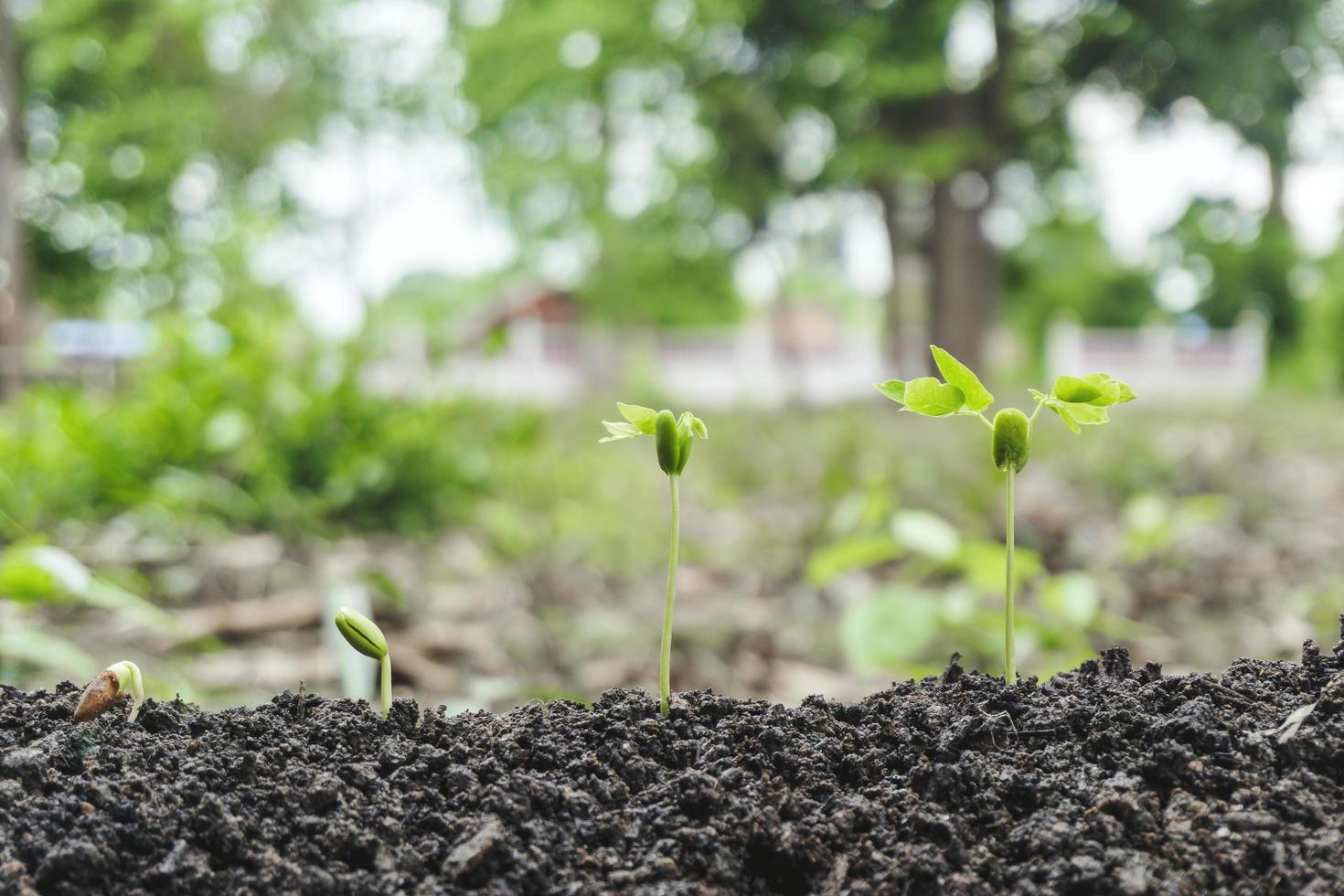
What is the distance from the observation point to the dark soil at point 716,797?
585 mm

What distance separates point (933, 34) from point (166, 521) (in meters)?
8.50

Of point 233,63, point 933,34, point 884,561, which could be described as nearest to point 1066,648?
point 884,561

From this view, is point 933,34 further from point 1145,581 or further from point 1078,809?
point 1078,809

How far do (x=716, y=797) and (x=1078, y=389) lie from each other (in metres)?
0.34

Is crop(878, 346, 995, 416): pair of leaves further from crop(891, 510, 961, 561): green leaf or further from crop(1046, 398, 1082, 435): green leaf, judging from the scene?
crop(891, 510, 961, 561): green leaf

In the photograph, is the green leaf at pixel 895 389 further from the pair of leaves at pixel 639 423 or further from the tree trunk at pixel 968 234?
the tree trunk at pixel 968 234

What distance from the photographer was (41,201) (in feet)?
56.2

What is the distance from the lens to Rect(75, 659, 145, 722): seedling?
76 centimetres

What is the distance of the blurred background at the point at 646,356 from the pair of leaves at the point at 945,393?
31.8 inches

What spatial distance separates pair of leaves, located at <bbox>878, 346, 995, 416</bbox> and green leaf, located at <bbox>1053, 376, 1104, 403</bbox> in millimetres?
44

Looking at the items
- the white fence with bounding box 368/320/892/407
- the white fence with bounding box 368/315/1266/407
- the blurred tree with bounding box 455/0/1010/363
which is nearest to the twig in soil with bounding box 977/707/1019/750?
the blurred tree with bounding box 455/0/1010/363

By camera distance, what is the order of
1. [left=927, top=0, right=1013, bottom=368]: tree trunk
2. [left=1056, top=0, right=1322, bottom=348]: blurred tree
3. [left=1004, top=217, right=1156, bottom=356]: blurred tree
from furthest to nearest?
1. [left=1004, top=217, right=1156, bottom=356]: blurred tree
2. [left=927, top=0, right=1013, bottom=368]: tree trunk
3. [left=1056, top=0, right=1322, bottom=348]: blurred tree

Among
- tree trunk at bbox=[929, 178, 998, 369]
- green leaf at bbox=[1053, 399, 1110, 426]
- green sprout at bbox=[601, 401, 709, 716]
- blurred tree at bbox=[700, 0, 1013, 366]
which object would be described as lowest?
green sprout at bbox=[601, 401, 709, 716]

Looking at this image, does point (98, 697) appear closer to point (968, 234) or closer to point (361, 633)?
point (361, 633)
